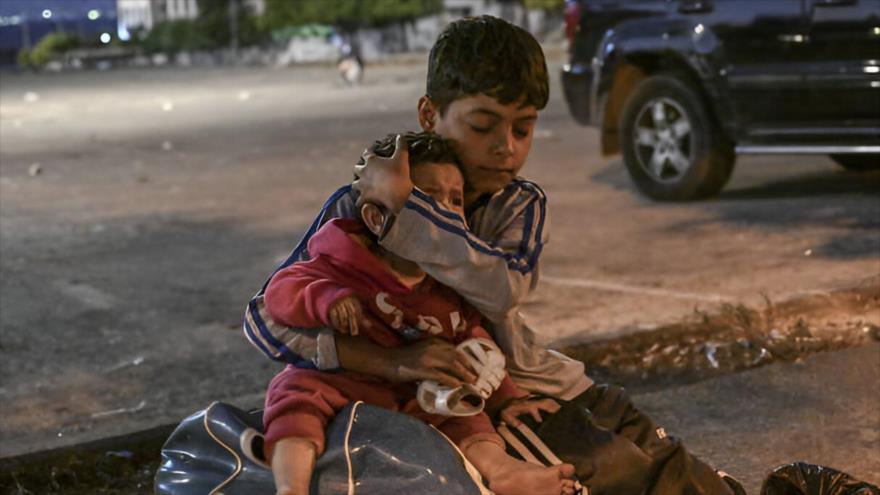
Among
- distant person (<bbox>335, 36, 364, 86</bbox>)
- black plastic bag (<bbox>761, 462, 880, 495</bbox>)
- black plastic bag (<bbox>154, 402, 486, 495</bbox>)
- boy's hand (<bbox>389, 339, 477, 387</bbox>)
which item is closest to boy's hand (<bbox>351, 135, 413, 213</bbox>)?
boy's hand (<bbox>389, 339, 477, 387</bbox>)

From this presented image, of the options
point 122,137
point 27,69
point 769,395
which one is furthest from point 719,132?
point 27,69

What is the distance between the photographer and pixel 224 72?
36719 mm

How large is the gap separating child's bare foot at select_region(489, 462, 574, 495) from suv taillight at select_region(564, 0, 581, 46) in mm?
7683

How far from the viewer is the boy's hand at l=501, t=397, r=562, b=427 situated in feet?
9.81

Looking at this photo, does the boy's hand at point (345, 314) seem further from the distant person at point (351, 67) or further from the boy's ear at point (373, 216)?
the distant person at point (351, 67)

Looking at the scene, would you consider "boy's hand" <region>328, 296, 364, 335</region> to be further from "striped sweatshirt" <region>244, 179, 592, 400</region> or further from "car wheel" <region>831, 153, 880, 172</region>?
"car wheel" <region>831, 153, 880, 172</region>

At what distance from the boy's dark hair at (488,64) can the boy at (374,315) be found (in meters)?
0.12

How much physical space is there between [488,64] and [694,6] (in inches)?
266

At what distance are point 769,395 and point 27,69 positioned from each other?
4457 cm

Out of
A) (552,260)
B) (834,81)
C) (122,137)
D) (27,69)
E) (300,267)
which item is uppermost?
(300,267)

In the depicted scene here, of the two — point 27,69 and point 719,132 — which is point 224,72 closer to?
point 27,69

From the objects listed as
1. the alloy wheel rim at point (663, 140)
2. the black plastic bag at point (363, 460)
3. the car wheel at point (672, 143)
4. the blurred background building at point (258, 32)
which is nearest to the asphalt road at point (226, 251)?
the car wheel at point (672, 143)

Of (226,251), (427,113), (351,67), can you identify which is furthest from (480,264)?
(351,67)

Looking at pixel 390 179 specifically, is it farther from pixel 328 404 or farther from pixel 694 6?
pixel 694 6
